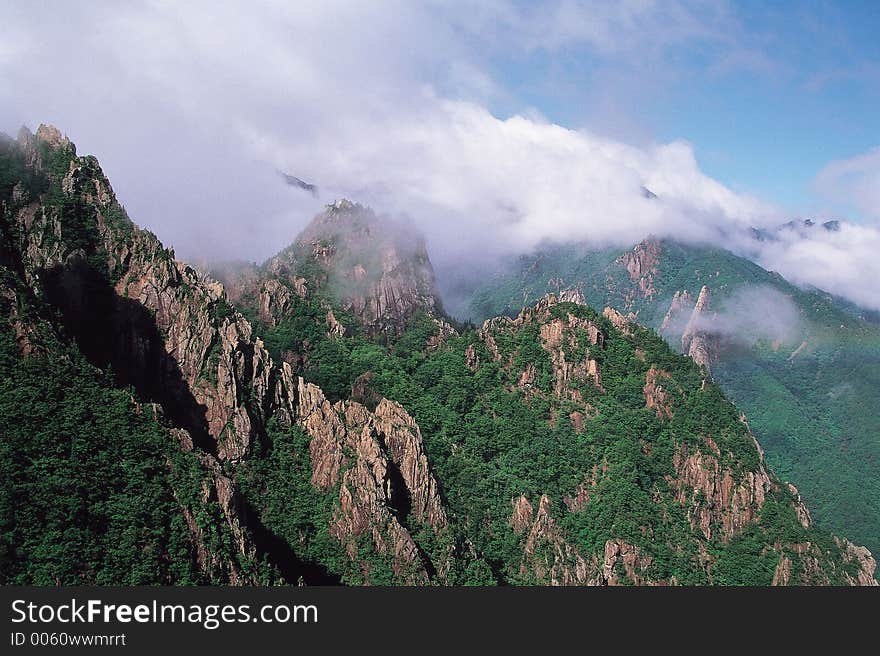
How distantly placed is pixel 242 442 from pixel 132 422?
14.5 m

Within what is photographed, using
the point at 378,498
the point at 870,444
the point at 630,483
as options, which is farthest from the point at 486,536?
the point at 870,444

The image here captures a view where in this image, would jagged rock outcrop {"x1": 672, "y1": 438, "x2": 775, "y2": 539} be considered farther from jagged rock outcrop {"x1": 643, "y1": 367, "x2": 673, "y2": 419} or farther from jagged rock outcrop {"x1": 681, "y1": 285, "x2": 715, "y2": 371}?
jagged rock outcrop {"x1": 681, "y1": 285, "x2": 715, "y2": 371}

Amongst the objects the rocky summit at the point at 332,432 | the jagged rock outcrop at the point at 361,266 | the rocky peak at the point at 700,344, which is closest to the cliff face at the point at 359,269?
the jagged rock outcrop at the point at 361,266

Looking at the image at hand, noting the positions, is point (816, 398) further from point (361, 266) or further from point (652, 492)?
point (361, 266)

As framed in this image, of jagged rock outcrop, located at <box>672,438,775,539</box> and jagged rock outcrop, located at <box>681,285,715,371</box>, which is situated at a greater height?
jagged rock outcrop, located at <box>681,285,715,371</box>

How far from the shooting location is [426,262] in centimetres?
12569

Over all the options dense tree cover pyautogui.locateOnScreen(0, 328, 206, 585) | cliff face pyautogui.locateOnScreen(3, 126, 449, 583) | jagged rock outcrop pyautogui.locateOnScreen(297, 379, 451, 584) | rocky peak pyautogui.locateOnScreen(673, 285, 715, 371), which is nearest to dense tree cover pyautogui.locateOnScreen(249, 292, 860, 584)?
jagged rock outcrop pyautogui.locateOnScreen(297, 379, 451, 584)

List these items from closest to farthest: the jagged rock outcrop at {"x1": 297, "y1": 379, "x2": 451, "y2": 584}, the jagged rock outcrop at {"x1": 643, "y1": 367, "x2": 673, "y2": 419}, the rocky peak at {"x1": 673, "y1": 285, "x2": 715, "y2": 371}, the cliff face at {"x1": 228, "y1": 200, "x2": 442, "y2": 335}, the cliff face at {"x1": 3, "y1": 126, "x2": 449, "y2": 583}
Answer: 1. the cliff face at {"x1": 3, "y1": 126, "x2": 449, "y2": 583}
2. the jagged rock outcrop at {"x1": 297, "y1": 379, "x2": 451, "y2": 584}
3. the jagged rock outcrop at {"x1": 643, "y1": 367, "x2": 673, "y2": 419}
4. the cliff face at {"x1": 228, "y1": 200, "x2": 442, "y2": 335}
5. the rocky peak at {"x1": 673, "y1": 285, "x2": 715, "y2": 371}

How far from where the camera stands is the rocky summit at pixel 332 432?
1528 inches

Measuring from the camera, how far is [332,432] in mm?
60312

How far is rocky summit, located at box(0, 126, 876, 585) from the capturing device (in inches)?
1528

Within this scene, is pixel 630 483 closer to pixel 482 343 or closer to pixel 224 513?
pixel 482 343

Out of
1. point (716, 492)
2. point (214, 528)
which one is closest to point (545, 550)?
point (716, 492)

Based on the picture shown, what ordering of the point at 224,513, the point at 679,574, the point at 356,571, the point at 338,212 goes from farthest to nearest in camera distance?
1. the point at 338,212
2. the point at 679,574
3. the point at 356,571
4. the point at 224,513
